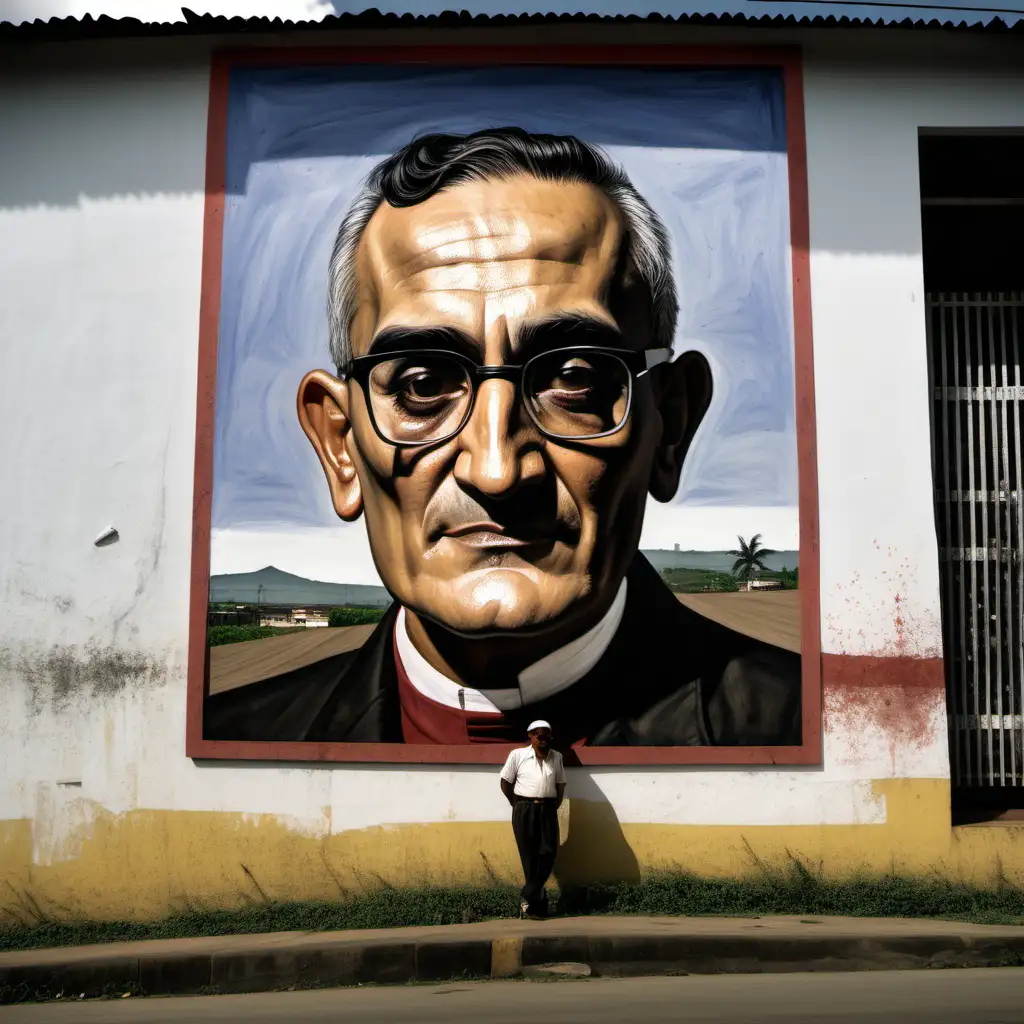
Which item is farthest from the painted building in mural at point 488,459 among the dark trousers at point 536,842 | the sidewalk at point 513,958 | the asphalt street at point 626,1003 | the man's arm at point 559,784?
the asphalt street at point 626,1003

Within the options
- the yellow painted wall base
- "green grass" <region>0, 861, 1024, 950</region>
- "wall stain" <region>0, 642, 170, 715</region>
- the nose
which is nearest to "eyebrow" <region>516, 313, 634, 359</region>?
the nose

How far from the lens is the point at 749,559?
8016mm

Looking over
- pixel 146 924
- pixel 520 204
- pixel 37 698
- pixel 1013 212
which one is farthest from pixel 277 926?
pixel 1013 212

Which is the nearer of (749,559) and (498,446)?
(498,446)

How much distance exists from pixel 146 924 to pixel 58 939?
21.6 inches

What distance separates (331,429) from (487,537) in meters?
1.37

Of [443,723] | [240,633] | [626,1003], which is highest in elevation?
[240,633]

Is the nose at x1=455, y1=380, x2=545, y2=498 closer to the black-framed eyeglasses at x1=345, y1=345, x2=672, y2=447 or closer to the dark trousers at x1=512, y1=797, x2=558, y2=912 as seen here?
the black-framed eyeglasses at x1=345, y1=345, x2=672, y2=447

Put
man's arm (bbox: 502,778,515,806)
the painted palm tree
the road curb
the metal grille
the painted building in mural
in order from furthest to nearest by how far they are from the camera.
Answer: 1. the metal grille
2. the painted palm tree
3. the painted building in mural
4. man's arm (bbox: 502,778,515,806)
5. the road curb

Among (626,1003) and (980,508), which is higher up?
(980,508)

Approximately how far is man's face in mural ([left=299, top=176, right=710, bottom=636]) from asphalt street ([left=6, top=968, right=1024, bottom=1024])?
2.36 meters

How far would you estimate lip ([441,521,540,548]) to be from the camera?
25.9 ft

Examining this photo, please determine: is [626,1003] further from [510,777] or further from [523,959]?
[510,777]

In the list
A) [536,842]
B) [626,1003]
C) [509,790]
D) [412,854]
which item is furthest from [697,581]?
[626,1003]
